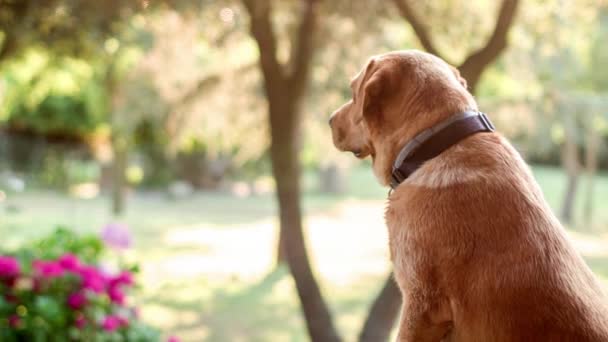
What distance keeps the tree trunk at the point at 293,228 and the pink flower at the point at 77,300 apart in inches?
48.4

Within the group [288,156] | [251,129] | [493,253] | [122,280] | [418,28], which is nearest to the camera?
[493,253]

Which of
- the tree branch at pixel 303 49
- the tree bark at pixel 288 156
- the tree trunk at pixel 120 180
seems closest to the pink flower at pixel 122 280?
the tree bark at pixel 288 156

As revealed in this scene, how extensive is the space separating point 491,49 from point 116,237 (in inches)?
84.4

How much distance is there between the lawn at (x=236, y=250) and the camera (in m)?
6.91

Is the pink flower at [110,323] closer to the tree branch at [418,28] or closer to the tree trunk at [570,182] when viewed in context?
the tree branch at [418,28]

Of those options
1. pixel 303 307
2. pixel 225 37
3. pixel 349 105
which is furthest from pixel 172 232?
pixel 349 105

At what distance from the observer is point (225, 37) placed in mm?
6383

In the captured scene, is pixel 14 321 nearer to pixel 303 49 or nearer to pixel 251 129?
pixel 303 49

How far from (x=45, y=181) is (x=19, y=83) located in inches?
185

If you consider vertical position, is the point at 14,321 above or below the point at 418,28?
below

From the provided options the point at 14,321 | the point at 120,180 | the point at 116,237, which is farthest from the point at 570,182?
the point at 14,321

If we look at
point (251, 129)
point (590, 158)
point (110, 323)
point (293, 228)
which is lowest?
point (590, 158)

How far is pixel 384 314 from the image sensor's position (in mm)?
3268

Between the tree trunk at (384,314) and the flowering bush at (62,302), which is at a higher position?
the flowering bush at (62,302)
